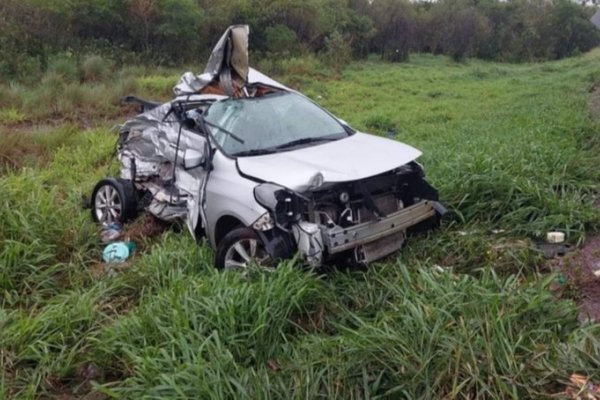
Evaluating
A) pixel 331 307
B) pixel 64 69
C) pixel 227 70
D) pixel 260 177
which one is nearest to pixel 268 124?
pixel 260 177

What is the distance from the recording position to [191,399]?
2795mm

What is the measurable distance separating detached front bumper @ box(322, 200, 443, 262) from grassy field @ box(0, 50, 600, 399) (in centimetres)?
15

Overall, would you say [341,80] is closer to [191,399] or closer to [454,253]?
[454,253]

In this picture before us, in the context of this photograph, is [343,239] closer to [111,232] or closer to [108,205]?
[111,232]

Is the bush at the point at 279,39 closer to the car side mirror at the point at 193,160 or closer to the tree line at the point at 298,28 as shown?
the tree line at the point at 298,28

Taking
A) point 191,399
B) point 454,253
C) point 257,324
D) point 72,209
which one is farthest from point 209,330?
point 72,209

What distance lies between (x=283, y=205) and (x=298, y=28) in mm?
18848

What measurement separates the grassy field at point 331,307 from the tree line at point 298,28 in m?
10.3

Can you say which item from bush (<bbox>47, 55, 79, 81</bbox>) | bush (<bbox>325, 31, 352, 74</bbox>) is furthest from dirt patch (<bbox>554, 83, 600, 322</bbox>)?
bush (<bbox>325, 31, 352, 74</bbox>)

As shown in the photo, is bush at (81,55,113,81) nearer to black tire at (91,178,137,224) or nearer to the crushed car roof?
black tire at (91,178,137,224)

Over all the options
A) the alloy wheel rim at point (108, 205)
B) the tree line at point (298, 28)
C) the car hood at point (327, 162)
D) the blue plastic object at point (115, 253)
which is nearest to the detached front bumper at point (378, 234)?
the car hood at point (327, 162)

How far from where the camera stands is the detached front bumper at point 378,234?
12.9ft

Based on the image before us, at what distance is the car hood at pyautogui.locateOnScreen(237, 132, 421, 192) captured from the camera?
4082 mm

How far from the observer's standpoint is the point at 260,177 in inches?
171
